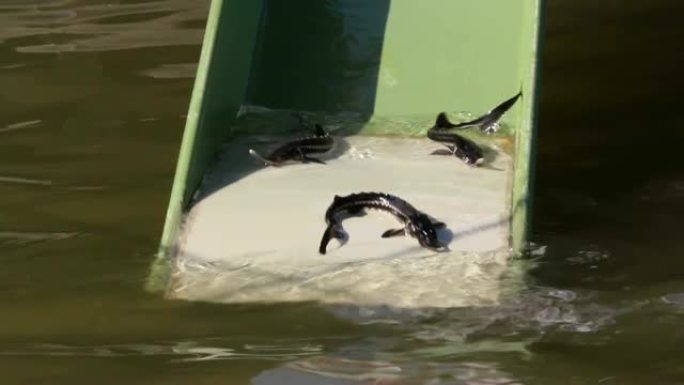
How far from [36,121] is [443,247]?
264 cm

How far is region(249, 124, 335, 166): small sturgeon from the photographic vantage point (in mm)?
5363

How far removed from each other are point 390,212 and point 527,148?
0.58 meters

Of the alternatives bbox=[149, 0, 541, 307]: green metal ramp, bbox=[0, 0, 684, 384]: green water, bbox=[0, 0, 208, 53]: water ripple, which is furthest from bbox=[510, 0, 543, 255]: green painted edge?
bbox=[0, 0, 208, 53]: water ripple

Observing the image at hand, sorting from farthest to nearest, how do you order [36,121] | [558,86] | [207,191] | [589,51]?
[589,51], [558,86], [36,121], [207,191]

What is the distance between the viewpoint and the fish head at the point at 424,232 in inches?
189

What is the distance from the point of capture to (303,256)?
15.8ft

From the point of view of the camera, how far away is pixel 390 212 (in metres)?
4.93

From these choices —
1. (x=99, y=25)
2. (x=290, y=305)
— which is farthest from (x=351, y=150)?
(x=99, y=25)

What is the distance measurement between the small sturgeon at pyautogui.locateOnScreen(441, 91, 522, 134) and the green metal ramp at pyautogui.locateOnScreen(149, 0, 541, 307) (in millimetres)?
43

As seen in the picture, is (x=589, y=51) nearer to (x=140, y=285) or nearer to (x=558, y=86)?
(x=558, y=86)

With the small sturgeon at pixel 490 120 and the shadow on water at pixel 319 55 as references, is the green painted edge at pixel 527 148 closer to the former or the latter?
the small sturgeon at pixel 490 120

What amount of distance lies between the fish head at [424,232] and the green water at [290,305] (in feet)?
1.17

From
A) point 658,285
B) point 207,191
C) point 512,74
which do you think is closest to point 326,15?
point 512,74

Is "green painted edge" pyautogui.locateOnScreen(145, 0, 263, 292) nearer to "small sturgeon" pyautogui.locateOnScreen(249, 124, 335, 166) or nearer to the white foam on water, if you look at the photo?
→ the white foam on water
